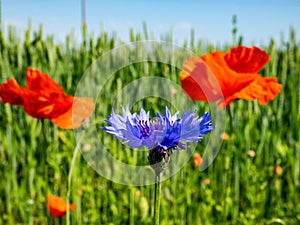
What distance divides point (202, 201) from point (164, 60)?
536 millimetres

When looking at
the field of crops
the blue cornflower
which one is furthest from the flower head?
the field of crops

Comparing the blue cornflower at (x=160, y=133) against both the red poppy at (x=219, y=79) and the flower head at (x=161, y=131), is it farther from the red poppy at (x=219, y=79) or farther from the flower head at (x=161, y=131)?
the red poppy at (x=219, y=79)

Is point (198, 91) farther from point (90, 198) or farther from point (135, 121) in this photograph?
point (90, 198)

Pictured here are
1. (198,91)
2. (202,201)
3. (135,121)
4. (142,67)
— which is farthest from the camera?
(142,67)

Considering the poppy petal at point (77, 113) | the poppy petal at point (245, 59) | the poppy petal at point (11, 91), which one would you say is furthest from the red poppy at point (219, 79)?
the poppy petal at point (11, 91)

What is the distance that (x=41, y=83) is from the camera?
2.91 ft

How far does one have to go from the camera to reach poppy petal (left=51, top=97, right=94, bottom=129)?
862mm

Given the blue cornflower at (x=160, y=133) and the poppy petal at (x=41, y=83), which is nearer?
the blue cornflower at (x=160, y=133)

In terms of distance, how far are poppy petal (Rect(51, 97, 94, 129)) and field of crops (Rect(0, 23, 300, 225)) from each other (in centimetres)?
19

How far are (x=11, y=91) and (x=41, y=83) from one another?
0.07 m

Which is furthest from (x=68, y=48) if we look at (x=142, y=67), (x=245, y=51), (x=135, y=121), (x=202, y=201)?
(x=135, y=121)

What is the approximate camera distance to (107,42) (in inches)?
69.9

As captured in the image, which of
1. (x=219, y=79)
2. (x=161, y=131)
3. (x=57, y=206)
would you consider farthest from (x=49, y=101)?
(x=161, y=131)

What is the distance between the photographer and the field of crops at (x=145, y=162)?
1209 millimetres
